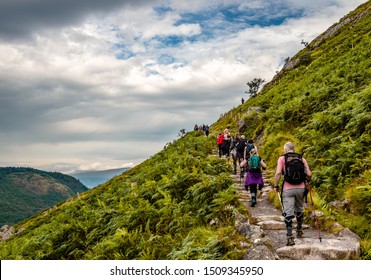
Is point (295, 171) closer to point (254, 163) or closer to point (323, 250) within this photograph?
point (323, 250)

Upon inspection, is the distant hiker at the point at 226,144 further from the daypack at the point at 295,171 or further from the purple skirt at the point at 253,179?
the daypack at the point at 295,171

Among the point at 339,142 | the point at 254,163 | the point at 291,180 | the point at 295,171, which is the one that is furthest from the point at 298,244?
the point at 339,142

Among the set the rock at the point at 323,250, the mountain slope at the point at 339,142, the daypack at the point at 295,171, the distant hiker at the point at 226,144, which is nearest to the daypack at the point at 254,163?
the mountain slope at the point at 339,142

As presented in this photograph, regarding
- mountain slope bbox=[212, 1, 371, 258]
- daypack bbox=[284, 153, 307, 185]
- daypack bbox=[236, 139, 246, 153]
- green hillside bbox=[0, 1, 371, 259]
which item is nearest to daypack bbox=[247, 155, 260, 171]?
green hillside bbox=[0, 1, 371, 259]

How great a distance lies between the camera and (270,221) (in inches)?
388

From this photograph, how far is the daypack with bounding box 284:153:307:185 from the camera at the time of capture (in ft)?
26.1

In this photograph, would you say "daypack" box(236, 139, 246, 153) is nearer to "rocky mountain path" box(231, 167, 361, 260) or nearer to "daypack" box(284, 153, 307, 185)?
"rocky mountain path" box(231, 167, 361, 260)

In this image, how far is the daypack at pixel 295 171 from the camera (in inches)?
313

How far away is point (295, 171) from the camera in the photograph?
26.1ft

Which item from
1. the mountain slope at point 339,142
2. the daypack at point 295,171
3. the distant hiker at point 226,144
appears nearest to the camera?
the daypack at point 295,171

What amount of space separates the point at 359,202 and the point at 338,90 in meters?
12.7

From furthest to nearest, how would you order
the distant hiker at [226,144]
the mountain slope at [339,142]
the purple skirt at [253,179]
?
the distant hiker at [226,144], the purple skirt at [253,179], the mountain slope at [339,142]

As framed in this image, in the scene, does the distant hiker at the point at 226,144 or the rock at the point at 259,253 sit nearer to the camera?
the rock at the point at 259,253
